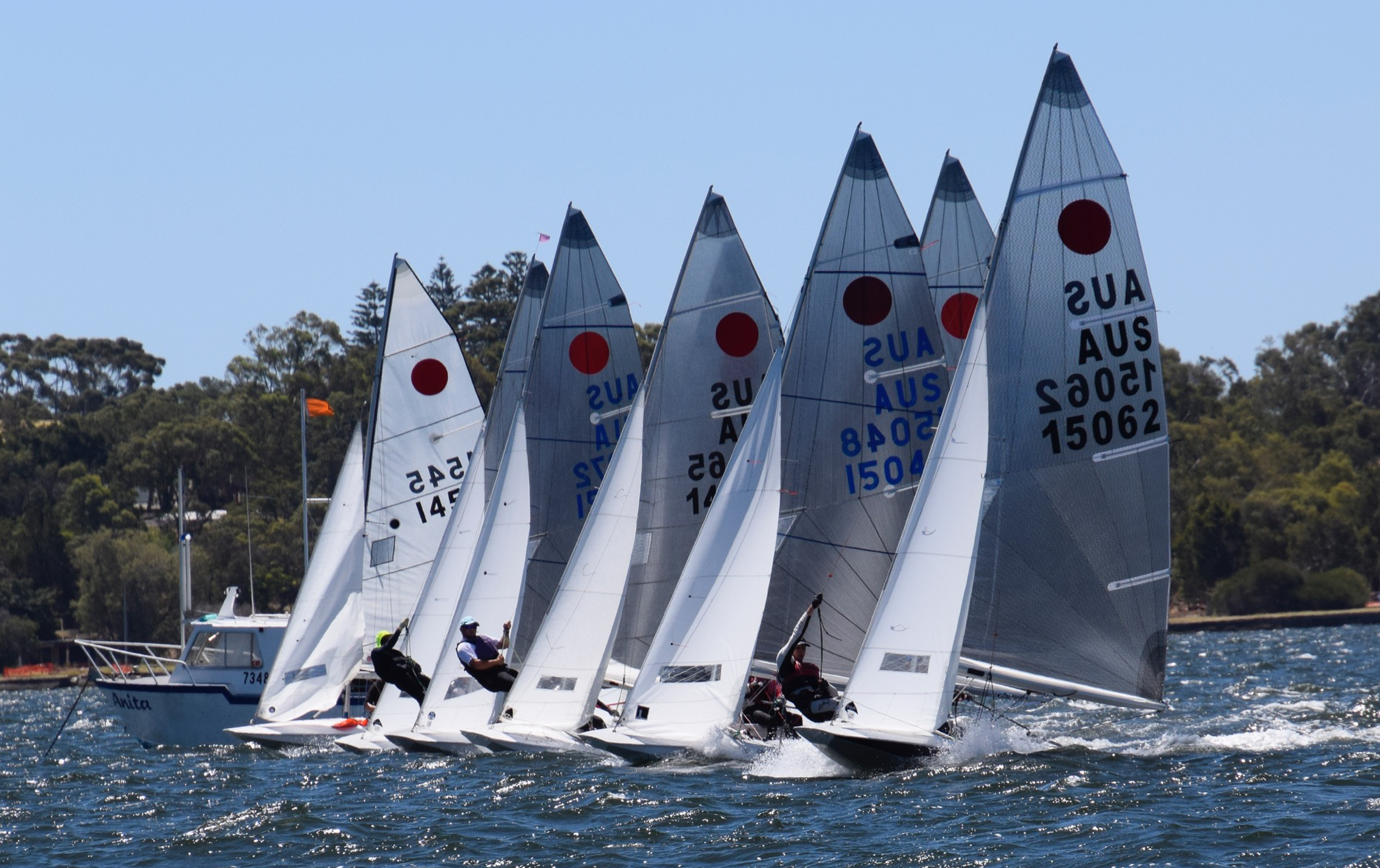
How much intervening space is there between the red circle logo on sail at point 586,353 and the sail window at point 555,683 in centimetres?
513

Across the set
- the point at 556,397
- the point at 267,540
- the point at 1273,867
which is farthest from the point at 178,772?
the point at 267,540

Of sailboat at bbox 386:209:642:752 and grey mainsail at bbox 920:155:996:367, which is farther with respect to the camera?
sailboat at bbox 386:209:642:752

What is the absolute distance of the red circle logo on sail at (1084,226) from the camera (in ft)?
57.5

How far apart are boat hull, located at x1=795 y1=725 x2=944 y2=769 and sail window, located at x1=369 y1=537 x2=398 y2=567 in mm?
10671

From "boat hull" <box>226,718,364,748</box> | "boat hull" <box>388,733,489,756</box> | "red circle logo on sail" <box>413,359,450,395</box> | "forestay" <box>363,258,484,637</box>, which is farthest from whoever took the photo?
"red circle logo on sail" <box>413,359,450,395</box>

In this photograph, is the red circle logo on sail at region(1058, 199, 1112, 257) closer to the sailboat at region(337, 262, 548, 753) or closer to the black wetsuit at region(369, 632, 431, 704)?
the sailboat at region(337, 262, 548, 753)

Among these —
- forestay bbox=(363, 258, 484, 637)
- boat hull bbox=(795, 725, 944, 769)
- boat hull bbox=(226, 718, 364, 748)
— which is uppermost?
forestay bbox=(363, 258, 484, 637)

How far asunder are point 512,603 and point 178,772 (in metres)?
4.47

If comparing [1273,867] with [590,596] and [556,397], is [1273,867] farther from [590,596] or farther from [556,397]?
[556,397]

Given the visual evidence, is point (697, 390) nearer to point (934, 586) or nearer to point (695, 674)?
point (695, 674)

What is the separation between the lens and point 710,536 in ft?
61.2

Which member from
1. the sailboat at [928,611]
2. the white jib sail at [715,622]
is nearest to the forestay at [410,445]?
the white jib sail at [715,622]

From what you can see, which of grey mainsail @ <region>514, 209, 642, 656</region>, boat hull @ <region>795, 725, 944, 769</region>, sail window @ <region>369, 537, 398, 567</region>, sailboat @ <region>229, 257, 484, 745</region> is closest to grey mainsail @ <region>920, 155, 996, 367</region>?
grey mainsail @ <region>514, 209, 642, 656</region>

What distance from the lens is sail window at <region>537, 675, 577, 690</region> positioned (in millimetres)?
20359
